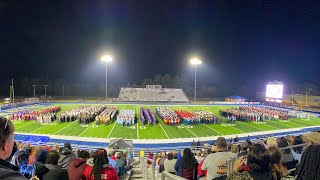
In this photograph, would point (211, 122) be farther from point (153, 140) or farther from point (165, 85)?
point (165, 85)

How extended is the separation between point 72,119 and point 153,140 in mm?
11014

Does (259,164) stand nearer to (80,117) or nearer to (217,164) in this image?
(217,164)

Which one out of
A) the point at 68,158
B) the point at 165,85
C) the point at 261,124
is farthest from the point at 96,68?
the point at 68,158

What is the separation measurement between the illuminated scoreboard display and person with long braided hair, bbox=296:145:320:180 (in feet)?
114

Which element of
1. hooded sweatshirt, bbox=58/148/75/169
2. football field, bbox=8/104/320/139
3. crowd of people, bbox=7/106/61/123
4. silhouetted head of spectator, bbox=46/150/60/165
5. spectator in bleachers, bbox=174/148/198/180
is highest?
silhouetted head of spectator, bbox=46/150/60/165

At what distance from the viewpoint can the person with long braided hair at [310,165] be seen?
8.94 feet

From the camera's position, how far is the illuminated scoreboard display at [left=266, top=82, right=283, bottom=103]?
34906 mm

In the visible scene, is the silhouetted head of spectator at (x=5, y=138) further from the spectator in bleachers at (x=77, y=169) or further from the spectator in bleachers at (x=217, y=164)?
the spectator in bleachers at (x=217, y=164)

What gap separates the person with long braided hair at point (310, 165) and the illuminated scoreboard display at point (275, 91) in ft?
114

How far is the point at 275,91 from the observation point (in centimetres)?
3566

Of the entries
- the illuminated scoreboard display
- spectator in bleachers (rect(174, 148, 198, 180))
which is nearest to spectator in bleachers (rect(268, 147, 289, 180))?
spectator in bleachers (rect(174, 148, 198, 180))

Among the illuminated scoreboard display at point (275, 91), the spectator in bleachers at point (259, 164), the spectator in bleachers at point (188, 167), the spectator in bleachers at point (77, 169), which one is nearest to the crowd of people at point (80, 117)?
the spectator in bleachers at point (188, 167)

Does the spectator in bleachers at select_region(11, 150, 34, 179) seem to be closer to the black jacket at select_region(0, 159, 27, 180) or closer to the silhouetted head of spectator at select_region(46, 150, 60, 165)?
the silhouetted head of spectator at select_region(46, 150, 60, 165)

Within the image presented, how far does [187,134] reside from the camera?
2073cm
